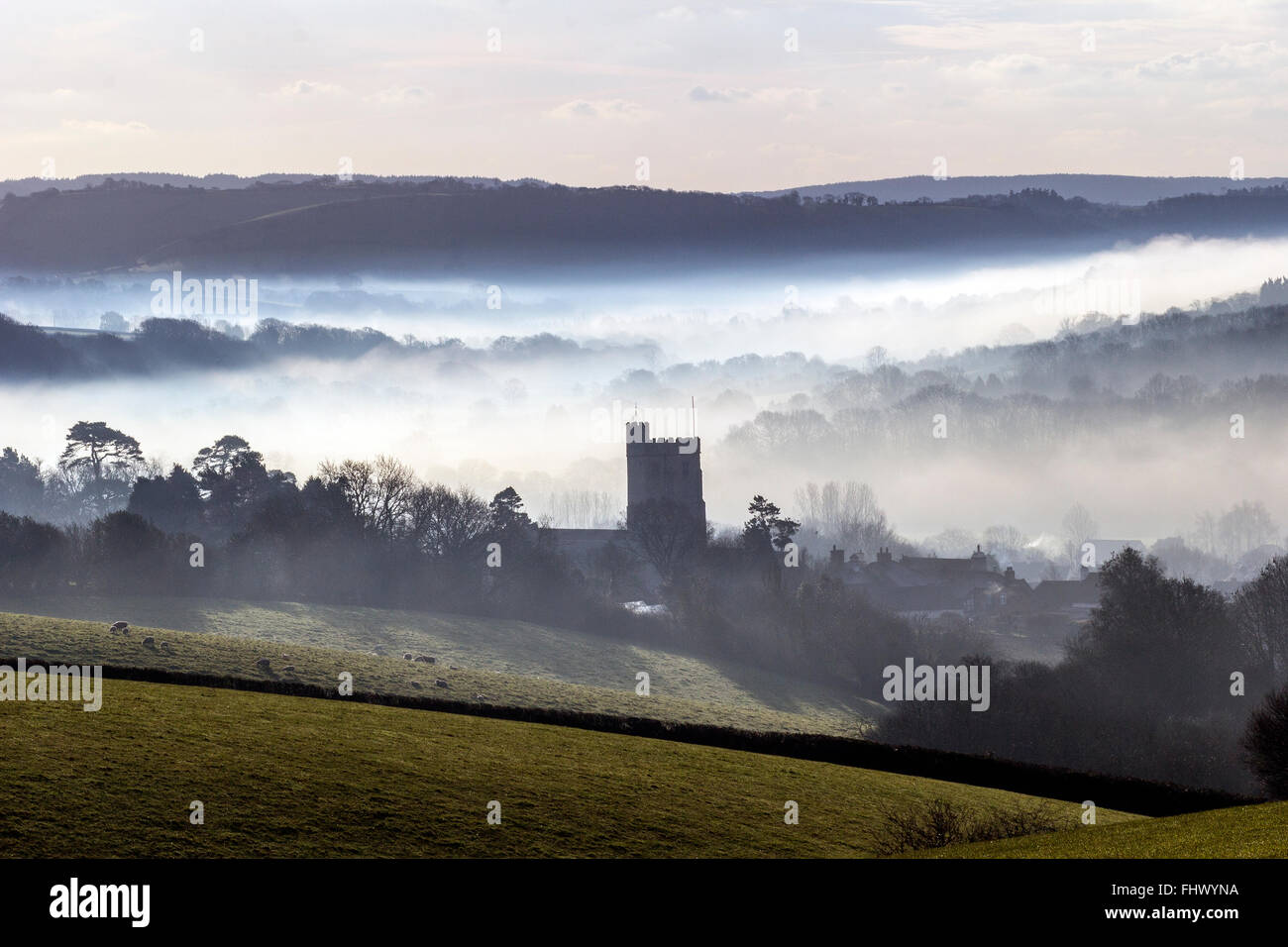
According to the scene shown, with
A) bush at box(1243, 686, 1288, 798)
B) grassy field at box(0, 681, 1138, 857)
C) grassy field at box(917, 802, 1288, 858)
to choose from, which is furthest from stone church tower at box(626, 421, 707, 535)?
grassy field at box(917, 802, 1288, 858)

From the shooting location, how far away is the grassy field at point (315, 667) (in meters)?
62.1

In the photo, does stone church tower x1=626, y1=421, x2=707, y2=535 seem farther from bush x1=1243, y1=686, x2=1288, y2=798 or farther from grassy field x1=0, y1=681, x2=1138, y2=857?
grassy field x1=0, y1=681, x2=1138, y2=857

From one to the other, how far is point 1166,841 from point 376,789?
17.6 metres

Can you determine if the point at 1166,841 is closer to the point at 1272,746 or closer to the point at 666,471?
the point at 1272,746

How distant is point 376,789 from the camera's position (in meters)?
30.1

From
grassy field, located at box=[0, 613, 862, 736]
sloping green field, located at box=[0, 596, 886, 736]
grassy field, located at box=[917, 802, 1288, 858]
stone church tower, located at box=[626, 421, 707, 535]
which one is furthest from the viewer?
stone church tower, located at box=[626, 421, 707, 535]

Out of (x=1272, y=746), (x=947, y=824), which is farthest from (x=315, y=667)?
(x=1272, y=746)

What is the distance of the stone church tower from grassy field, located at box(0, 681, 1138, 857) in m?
112

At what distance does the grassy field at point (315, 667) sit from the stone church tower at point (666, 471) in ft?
232

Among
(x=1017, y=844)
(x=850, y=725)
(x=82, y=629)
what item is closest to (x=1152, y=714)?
(x=850, y=725)

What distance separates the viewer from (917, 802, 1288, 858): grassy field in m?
24.6

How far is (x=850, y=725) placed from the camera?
3423 inches

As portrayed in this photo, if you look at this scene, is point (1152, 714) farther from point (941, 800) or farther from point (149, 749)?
point (149, 749)

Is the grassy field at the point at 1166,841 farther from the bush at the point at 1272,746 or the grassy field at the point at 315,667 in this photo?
the grassy field at the point at 315,667
